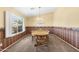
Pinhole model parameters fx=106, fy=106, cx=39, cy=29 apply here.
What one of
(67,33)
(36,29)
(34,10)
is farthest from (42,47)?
(34,10)

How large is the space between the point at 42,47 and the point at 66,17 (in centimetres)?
97

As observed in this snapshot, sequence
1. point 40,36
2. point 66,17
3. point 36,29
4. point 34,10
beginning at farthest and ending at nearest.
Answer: point 66,17
point 40,36
point 36,29
point 34,10

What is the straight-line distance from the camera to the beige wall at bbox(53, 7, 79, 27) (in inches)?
93.1

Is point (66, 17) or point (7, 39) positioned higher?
point (66, 17)

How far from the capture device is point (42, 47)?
2465 millimetres

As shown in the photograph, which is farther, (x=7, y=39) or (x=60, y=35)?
(x=60, y=35)

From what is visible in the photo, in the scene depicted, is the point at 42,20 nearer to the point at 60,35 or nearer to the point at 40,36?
the point at 40,36

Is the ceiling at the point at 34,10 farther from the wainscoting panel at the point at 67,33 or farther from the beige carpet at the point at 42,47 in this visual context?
the beige carpet at the point at 42,47

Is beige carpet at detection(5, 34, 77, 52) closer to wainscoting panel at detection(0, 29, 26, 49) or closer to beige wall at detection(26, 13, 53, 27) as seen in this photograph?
wainscoting panel at detection(0, 29, 26, 49)

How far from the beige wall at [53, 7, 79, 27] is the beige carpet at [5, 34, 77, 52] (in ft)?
1.27

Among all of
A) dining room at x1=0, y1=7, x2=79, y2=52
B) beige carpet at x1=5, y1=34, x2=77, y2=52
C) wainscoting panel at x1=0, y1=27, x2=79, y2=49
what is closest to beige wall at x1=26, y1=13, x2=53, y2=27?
dining room at x1=0, y1=7, x2=79, y2=52

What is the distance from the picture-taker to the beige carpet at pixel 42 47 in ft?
7.44

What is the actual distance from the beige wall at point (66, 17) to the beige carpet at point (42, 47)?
1.27 ft
